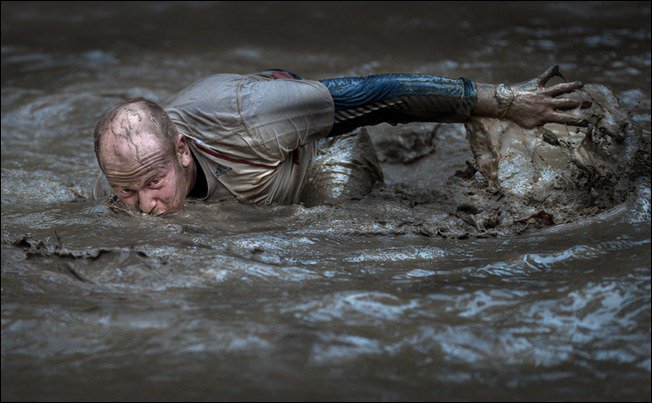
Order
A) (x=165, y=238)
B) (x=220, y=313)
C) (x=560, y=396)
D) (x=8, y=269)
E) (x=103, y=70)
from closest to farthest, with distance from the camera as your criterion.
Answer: (x=560, y=396)
(x=220, y=313)
(x=8, y=269)
(x=165, y=238)
(x=103, y=70)

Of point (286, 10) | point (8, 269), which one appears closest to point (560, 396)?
point (8, 269)

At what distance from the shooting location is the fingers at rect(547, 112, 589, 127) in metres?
4.36

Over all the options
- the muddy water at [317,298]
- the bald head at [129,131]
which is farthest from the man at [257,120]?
the muddy water at [317,298]

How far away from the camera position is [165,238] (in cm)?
395

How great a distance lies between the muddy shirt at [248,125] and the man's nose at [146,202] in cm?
31

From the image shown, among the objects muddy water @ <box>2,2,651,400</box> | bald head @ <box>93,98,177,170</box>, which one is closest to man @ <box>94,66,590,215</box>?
bald head @ <box>93,98,177,170</box>

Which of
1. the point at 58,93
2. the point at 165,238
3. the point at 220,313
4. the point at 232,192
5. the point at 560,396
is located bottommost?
the point at 560,396

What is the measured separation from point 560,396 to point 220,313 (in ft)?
3.67

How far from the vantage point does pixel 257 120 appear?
4.19 m

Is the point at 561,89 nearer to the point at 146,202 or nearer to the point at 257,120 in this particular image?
the point at 257,120

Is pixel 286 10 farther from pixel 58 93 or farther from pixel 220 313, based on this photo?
pixel 220 313

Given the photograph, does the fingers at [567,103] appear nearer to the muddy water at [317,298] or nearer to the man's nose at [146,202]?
the muddy water at [317,298]

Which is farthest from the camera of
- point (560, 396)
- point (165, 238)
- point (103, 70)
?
point (103, 70)

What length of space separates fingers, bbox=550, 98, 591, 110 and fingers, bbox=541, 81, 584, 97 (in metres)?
0.04
